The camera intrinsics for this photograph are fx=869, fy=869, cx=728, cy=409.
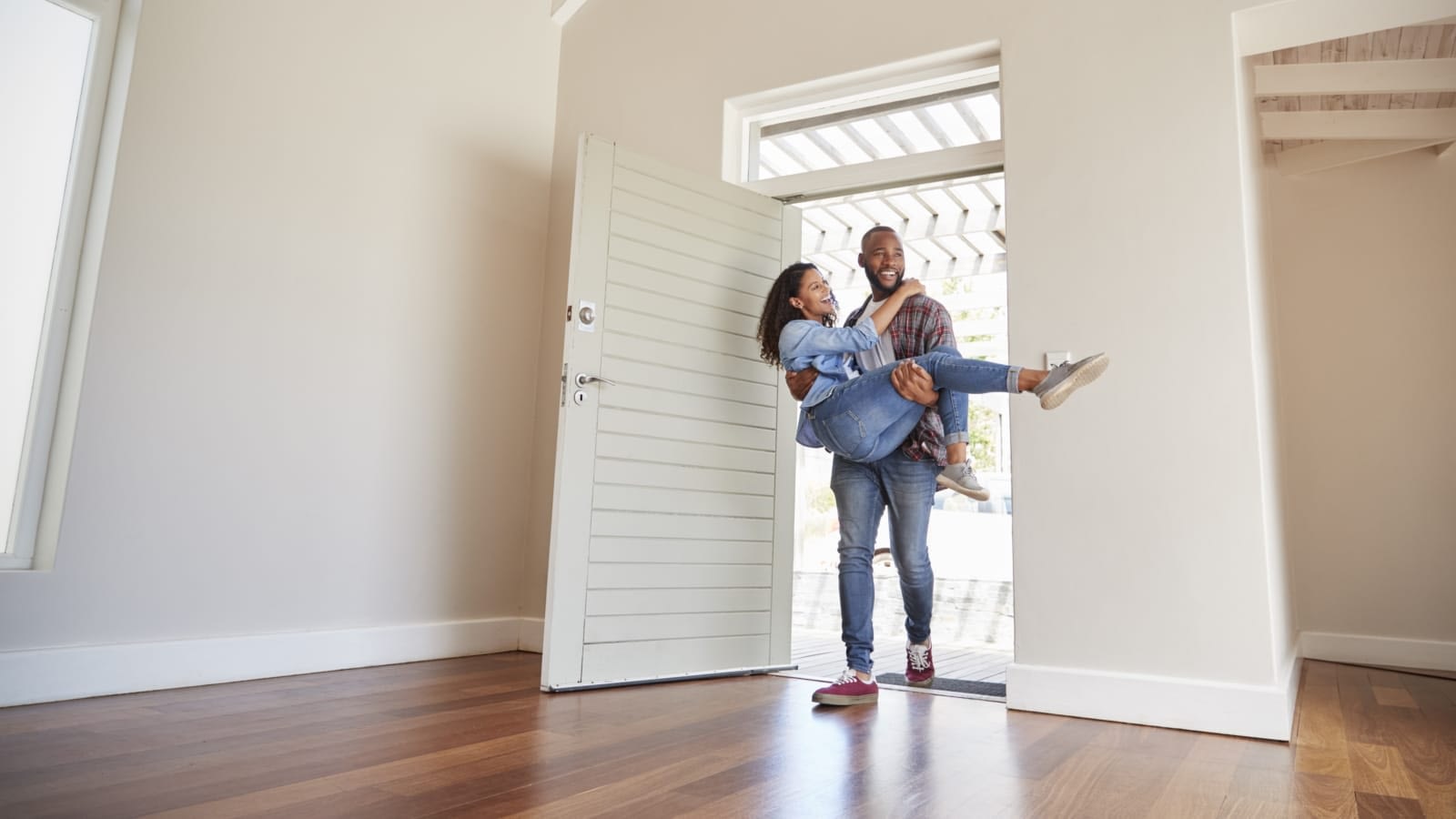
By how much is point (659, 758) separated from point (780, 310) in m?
1.66

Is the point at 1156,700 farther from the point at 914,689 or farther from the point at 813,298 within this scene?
the point at 813,298

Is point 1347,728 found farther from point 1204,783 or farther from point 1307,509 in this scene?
point 1307,509

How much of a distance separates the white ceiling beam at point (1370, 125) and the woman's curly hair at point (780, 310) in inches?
98.7

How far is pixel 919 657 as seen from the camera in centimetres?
305

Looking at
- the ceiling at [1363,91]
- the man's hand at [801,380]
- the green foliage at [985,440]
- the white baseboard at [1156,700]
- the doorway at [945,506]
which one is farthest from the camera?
the green foliage at [985,440]

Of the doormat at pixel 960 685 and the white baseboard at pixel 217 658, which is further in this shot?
the doormat at pixel 960 685

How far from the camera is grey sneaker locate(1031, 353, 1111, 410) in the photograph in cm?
218

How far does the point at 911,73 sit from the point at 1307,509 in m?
2.90

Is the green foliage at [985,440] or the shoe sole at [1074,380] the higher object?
the green foliage at [985,440]

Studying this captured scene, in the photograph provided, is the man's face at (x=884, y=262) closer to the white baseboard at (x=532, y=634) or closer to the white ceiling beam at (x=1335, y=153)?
the white baseboard at (x=532, y=634)

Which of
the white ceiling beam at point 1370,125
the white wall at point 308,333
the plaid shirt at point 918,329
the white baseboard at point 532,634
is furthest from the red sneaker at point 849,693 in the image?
the white ceiling beam at point 1370,125

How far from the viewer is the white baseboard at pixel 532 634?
→ 368 centimetres

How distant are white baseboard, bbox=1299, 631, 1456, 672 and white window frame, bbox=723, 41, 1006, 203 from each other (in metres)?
2.84

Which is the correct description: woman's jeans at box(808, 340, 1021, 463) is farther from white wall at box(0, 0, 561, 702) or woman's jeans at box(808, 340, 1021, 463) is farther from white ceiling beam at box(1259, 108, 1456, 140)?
white ceiling beam at box(1259, 108, 1456, 140)
